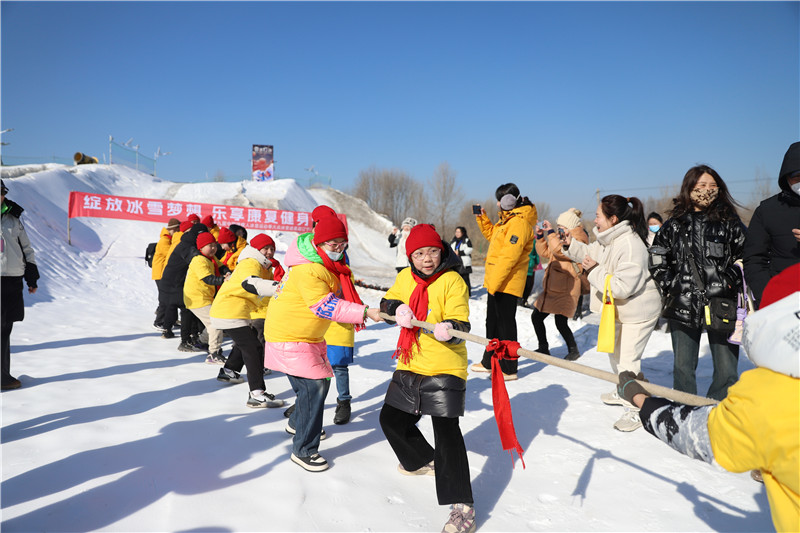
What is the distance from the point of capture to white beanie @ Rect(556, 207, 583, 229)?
18.0 ft

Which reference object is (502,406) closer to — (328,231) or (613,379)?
(613,379)

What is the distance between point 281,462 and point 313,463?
26 centimetres

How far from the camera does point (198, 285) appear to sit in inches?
239

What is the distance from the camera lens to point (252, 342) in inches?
188

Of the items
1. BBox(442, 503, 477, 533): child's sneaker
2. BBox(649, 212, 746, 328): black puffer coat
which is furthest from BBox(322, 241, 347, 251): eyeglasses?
BBox(649, 212, 746, 328): black puffer coat

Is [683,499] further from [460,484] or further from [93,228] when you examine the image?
[93,228]

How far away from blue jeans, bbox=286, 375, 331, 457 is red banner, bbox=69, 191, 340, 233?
1163 cm

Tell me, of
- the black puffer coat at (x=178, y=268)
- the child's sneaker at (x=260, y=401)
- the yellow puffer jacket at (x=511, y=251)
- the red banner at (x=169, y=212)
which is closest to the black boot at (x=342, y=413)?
the child's sneaker at (x=260, y=401)

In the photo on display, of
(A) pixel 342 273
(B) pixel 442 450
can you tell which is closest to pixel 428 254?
(A) pixel 342 273

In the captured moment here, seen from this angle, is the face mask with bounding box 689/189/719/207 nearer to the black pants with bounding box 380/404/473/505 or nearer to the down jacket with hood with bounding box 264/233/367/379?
the black pants with bounding box 380/404/473/505

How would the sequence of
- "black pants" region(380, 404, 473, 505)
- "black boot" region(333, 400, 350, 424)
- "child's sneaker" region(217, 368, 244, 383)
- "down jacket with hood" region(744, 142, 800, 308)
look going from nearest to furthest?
"black pants" region(380, 404, 473, 505) < "down jacket with hood" region(744, 142, 800, 308) < "black boot" region(333, 400, 350, 424) < "child's sneaker" region(217, 368, 244, 383)

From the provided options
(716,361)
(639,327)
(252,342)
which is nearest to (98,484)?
(252,342)

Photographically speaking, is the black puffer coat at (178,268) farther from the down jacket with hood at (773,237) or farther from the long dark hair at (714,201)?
the down jacket with hood at (773,237)

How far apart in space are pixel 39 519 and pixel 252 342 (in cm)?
231
